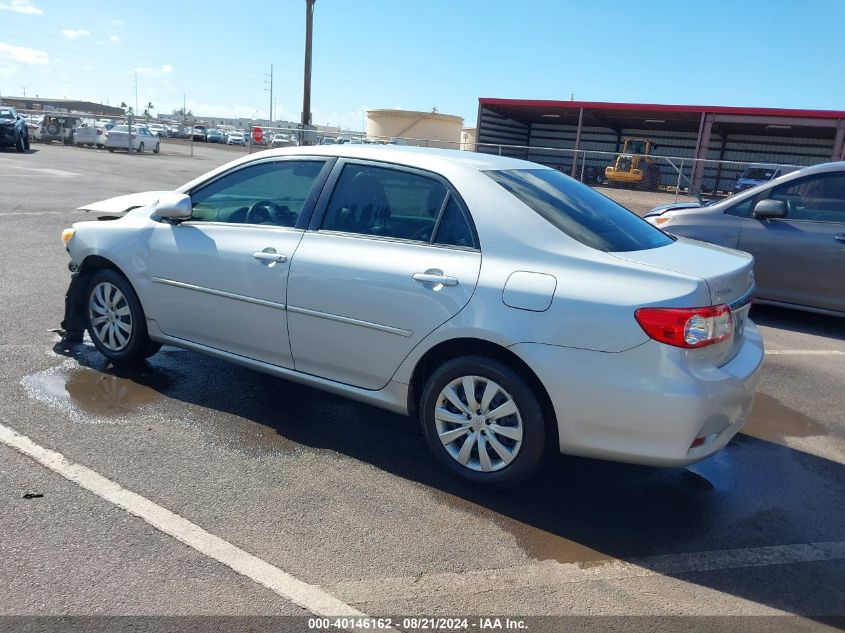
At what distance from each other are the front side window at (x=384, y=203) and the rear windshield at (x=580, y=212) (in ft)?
1.25

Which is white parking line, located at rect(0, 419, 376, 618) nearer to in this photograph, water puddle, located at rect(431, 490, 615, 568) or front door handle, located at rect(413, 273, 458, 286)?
water puddle, located at rect(431, 490, 615, 568)

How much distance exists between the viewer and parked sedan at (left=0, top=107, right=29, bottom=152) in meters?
27.1

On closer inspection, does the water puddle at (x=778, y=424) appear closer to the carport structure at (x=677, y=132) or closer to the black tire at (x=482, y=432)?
the black tire at (x=482, y=432)

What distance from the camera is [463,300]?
3.69 m

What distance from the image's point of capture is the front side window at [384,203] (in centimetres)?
404

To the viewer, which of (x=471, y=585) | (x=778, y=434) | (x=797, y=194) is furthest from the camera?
(x=797, y=194)

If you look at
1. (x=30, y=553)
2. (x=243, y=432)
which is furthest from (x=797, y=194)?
(x=30, y=553)

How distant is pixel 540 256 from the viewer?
11.9ft

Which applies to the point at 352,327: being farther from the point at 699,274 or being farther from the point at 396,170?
the point at 699,274

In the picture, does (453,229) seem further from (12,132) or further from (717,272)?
(12,132)

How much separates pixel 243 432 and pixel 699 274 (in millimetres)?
2663

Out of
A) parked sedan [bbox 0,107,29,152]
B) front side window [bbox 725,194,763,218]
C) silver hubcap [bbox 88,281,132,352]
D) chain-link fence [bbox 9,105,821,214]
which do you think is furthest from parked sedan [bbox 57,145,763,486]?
parked sedan [bbox 0,107,29,152]

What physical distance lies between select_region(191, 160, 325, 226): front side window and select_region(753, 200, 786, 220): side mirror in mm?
5289

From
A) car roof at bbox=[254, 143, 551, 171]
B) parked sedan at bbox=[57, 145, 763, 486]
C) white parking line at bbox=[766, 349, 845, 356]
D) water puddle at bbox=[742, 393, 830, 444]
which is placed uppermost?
car roof at bbox=[254, 143, 551, 171]
